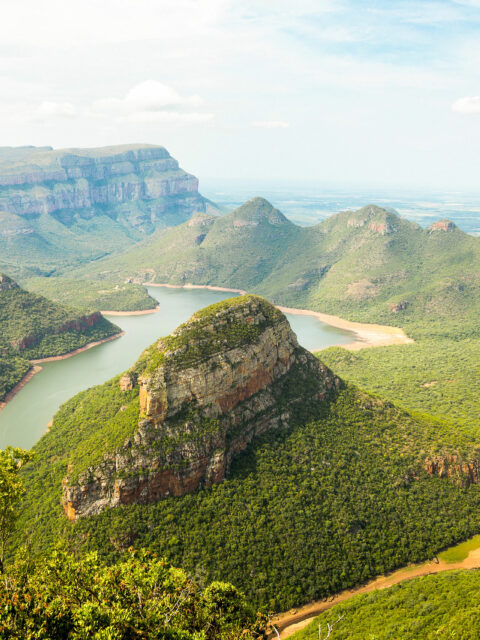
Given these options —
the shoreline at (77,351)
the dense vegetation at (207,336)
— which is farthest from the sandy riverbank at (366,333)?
the dense vegetation at (207,336)

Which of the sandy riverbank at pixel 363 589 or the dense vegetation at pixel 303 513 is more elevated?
the dense vegetation at pixel 303 513

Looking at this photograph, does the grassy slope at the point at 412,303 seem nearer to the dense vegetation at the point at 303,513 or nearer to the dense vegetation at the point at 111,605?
the dense vegetation at the point at 303,513

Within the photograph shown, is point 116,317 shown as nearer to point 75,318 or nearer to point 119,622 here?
point 75,318

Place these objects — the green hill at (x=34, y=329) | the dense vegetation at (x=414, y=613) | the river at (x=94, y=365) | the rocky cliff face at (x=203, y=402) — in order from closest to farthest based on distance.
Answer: the dense vegetation at (x=414, y=613)
the rocky cliff face at (x=203, y=402)
the river at (x=94, y=365)
the green hill at (x=34, y=329)

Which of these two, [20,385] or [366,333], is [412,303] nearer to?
[366,333]

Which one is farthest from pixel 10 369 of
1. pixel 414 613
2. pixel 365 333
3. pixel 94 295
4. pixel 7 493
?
pixel 365 333

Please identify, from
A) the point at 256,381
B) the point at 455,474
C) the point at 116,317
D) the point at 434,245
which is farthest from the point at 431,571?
the point at 434,245
